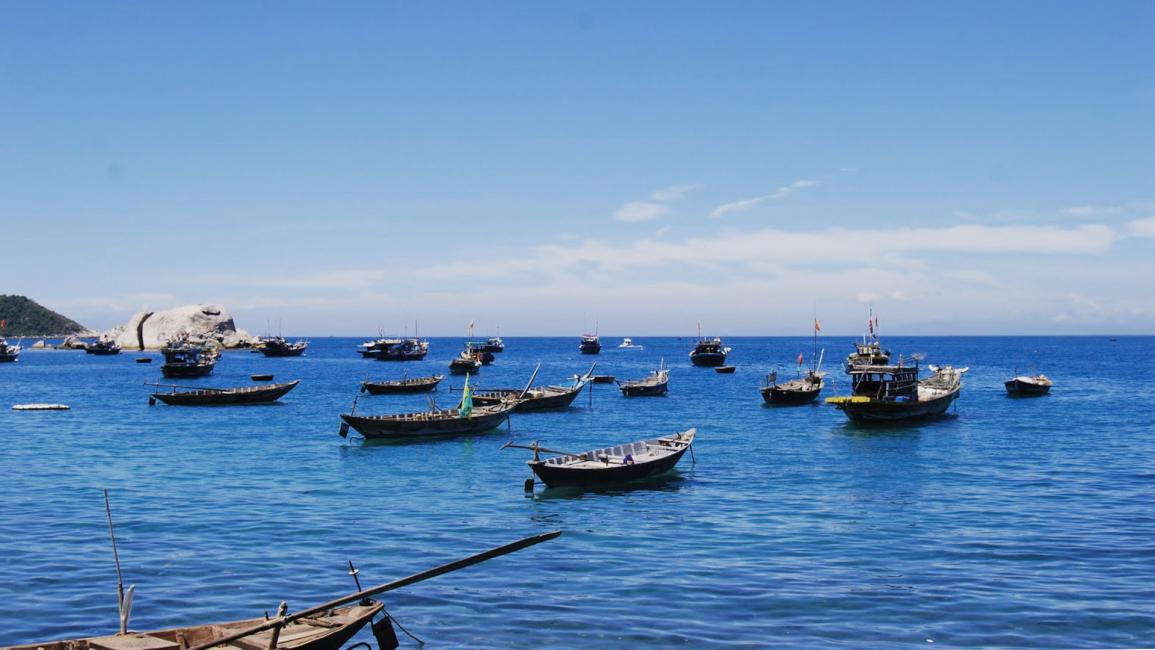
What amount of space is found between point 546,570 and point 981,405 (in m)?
62.7

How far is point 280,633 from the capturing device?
14.4 metres

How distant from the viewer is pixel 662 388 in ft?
283

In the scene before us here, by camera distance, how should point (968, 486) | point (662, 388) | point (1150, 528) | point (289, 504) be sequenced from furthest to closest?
1. point (662, 388)
2. point (968, 486)
3. point (289, 504)
4. point (1150, 528)

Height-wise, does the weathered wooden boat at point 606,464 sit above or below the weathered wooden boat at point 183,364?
below

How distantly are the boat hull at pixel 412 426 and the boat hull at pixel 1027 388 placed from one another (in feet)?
176

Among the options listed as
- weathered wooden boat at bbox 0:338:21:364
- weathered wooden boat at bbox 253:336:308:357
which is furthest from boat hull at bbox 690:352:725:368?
weathered wooden boat at bbox 0:338:21:364

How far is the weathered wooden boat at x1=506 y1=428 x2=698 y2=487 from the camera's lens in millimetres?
32688

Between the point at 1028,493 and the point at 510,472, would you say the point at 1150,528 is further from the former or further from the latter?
the point at 510,472

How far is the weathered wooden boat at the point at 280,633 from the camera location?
1376 cm

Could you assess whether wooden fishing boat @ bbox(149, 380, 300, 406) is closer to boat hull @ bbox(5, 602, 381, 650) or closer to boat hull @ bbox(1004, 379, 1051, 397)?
boat hull @ bbox(5, 602, 381, 650)

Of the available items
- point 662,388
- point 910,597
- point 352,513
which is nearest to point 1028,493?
point 910,597

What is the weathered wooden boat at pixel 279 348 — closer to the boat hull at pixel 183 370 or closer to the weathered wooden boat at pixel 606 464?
the boat hull at pixel 183 370

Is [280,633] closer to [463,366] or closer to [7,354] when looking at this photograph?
[463,366]

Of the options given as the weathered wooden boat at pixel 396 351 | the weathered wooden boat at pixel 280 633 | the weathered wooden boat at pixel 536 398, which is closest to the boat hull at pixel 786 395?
the weathered wooden boat at pixel 536 398
